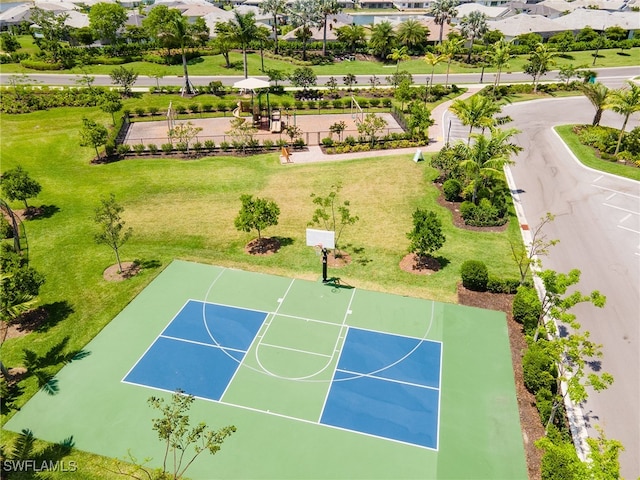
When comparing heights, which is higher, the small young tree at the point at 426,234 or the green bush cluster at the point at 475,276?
the small young tree at the point at 426,234

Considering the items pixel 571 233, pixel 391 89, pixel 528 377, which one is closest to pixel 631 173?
pixel 571 233

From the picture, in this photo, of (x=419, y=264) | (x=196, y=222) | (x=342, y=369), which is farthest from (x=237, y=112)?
(x=342, y=369)

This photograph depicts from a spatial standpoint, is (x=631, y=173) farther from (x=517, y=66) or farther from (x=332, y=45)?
(x=332, y=45)

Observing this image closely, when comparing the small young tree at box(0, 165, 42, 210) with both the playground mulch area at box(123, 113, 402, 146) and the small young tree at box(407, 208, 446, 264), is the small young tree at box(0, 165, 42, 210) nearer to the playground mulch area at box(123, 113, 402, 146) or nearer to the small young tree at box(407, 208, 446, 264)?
the playground mulch area at box(123, 113, 402, 146)

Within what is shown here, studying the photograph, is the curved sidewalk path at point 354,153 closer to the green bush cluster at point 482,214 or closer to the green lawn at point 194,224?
the green lawn at point 194,224

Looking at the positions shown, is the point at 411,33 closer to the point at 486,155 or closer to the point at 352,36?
the point at 352,36

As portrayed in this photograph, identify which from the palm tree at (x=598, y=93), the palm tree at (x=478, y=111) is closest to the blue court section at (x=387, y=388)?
the palm tree at (x=478, y=111)

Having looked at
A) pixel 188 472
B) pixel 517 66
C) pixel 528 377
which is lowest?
pixel 188 472
